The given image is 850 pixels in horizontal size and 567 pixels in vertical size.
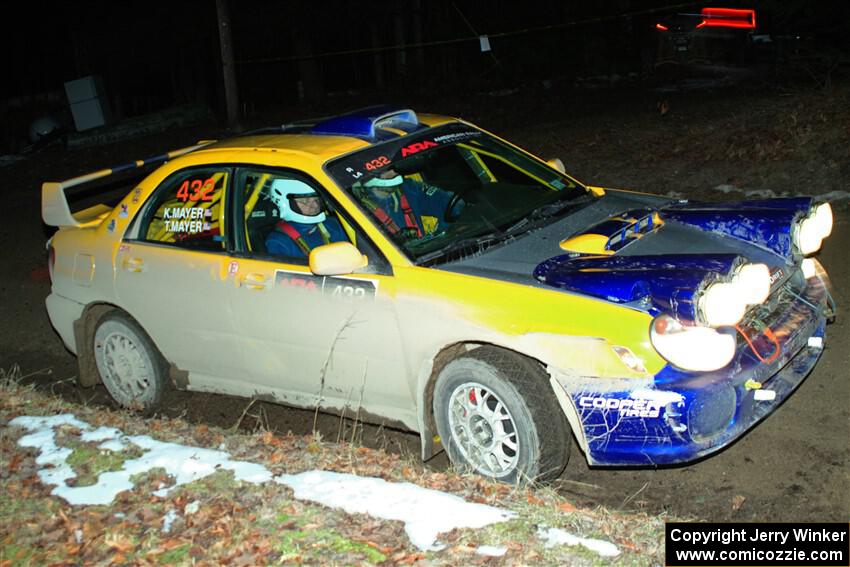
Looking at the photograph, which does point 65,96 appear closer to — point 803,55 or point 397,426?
point 803,55

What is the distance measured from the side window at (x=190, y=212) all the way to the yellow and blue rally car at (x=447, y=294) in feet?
0.04

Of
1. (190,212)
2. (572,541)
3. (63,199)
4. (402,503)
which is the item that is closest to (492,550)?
(572,541)

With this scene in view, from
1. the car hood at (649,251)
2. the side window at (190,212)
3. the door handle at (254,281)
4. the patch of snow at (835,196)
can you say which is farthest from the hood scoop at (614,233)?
the patch of snow at (835,196)

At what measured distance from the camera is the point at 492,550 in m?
3.82

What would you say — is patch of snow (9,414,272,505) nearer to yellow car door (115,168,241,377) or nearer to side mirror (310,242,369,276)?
yellow car door (115,168,241,377)

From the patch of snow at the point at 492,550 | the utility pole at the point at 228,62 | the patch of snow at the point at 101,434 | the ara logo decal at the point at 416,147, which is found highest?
the utility pole at the point at 228,62

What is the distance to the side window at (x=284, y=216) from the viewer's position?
5.47m

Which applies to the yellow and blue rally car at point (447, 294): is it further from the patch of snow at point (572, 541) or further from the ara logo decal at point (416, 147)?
the patch of snow at point (572, 541)

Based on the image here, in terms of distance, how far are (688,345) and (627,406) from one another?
0.38 metres

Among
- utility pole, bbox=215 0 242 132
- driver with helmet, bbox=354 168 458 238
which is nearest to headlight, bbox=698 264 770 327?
driver with helmet, bbox=354 168 458 238

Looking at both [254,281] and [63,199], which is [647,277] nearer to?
[254,281]

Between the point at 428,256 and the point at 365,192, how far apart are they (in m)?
0.60

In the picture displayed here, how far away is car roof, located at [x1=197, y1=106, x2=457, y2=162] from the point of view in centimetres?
561

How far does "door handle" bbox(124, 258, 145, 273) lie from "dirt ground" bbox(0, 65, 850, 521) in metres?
0.96
